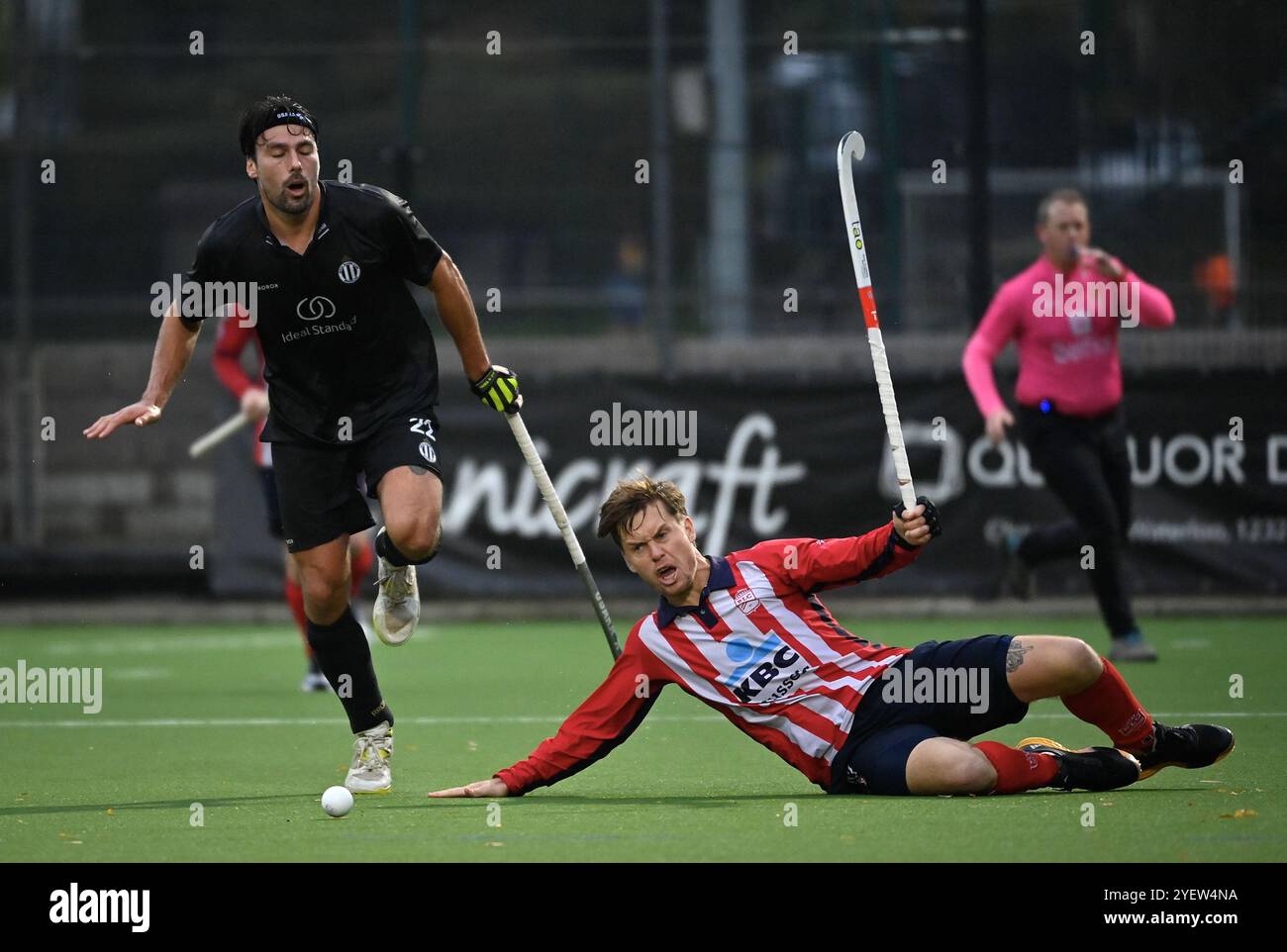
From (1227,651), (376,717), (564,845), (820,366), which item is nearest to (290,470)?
(376,717)

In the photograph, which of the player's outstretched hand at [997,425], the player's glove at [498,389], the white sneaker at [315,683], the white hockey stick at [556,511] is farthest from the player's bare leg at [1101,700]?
the white sneaker at [315,683]

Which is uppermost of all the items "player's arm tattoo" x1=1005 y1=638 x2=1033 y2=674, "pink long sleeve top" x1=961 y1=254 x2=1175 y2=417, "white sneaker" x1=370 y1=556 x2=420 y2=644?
"pink long sleeve top" x1=961 y1=254 x2=1175 y2=417

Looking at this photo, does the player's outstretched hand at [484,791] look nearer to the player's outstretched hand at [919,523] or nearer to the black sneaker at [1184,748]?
the player's outstretched hand at [919,523]

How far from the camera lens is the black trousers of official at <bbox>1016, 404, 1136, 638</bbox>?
9.95 metres

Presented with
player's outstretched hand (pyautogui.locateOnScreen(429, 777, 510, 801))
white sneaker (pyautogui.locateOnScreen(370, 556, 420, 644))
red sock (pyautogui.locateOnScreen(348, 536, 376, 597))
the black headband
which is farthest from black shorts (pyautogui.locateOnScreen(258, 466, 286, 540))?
player's outstretched hand (pyautogui.locateOnScreen(429, 777, 510, 801))

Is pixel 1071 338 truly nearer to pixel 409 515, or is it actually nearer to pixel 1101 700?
pixel 1101 700

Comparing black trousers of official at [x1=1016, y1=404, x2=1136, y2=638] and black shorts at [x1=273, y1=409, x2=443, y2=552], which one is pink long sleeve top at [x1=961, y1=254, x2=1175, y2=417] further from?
black shorts at [x1=273, y1=409, x2=443, y2=552]

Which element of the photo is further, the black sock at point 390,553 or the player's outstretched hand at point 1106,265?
the player's outstretched hand at point 1106,265

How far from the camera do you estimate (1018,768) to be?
225 inches

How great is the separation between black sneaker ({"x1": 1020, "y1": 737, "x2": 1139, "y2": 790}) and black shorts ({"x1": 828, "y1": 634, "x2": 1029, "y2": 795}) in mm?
221

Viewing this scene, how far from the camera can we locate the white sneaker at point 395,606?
6.69m

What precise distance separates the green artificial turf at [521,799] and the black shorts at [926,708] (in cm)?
11

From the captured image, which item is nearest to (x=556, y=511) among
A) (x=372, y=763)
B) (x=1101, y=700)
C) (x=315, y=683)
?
(x=372, y=763)

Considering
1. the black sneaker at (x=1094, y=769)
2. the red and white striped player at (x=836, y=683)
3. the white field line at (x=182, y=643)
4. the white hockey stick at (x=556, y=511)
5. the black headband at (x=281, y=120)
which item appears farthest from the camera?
the white field line at (x=182, y=643)
